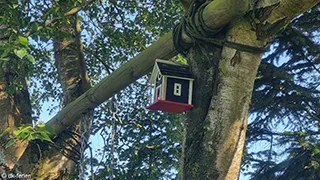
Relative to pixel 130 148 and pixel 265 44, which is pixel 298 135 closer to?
pixel 130 148

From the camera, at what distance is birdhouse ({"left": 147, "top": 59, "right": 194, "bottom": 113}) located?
169 cm

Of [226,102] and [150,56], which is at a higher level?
[150,56]

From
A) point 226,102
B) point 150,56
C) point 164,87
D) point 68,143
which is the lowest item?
point 226,102

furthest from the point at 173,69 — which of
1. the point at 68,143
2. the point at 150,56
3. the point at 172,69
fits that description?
the point at 68,143

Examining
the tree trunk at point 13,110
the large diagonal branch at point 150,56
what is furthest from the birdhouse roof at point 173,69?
the tree trunk at point 13,110

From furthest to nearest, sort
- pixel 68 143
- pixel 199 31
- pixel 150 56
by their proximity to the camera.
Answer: pixel 68 143, pixel 150 56, pixel 199 31

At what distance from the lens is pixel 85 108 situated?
2.89m

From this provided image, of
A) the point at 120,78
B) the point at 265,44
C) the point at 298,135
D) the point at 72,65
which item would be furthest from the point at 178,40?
the point at 298,135

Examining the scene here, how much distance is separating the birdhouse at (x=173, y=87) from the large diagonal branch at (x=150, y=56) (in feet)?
0.81

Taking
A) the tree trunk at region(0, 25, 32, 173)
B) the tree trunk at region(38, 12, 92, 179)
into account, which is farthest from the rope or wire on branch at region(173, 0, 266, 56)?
the tree trunk at region(0, 25, 32, 173)

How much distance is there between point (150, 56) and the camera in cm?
224

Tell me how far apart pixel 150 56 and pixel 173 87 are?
52 centimetres

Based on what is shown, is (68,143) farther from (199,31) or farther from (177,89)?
(199,31)

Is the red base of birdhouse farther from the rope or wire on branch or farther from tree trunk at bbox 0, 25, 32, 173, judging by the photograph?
tree trunk at bbox 0, 25, 32, 173
